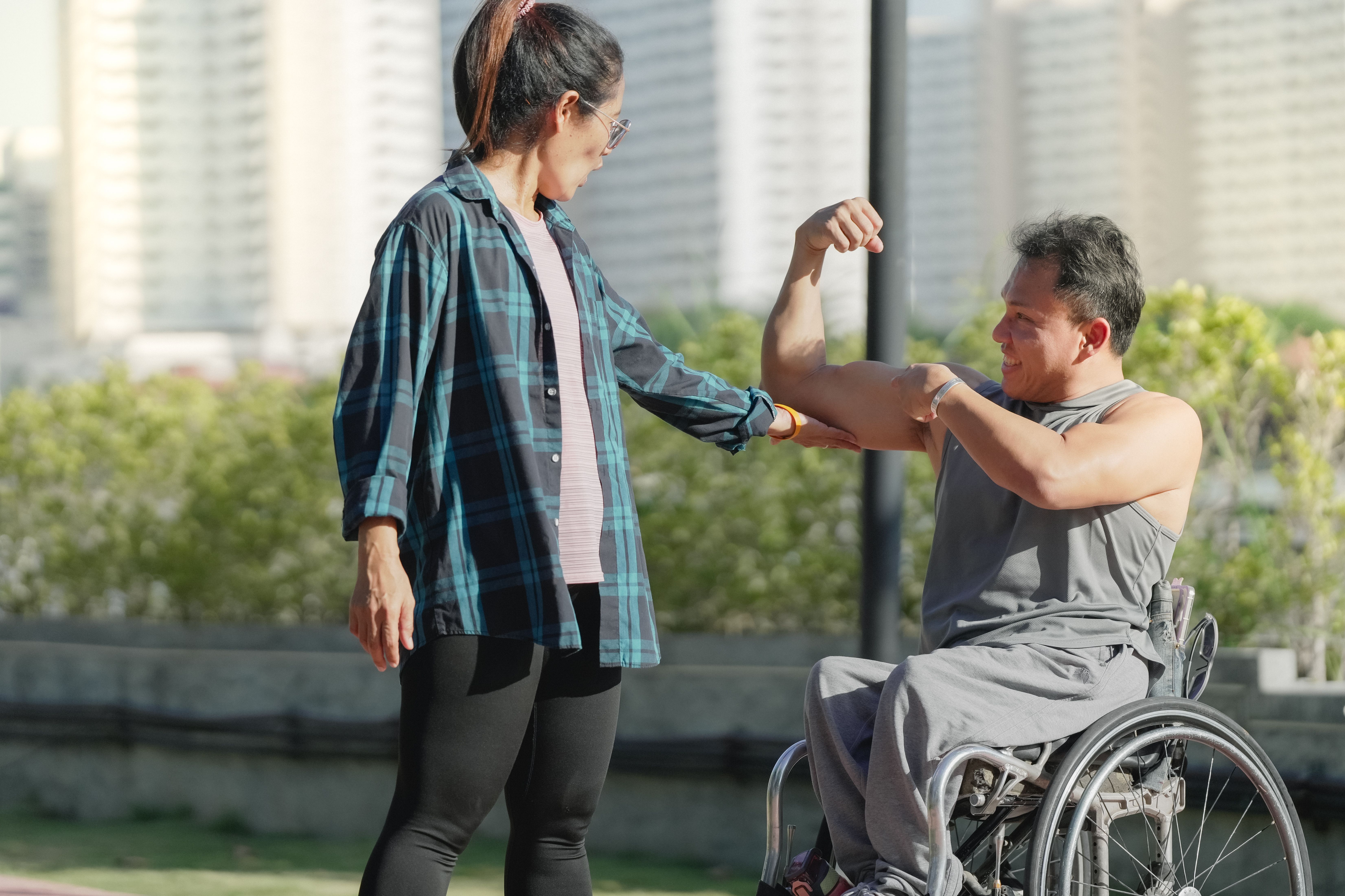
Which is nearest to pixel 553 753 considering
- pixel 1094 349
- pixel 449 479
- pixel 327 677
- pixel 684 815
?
pixel 449 479

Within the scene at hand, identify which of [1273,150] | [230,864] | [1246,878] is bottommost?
[230,864]

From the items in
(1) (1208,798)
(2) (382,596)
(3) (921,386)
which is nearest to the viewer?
(2) (382,596)

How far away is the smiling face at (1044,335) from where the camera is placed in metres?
2.42

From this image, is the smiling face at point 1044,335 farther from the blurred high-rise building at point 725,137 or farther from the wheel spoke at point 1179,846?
the blurred high-rise building at point 725,137

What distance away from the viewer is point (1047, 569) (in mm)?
2340

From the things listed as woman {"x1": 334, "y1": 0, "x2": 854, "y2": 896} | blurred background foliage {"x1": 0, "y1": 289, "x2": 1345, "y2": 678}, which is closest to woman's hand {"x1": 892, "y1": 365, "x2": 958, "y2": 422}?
woman {"x1": 334, "y1": 0, "x2": 854, "y2": 896}

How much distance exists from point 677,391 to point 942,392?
456mm

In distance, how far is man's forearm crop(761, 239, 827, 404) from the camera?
8.91 ft

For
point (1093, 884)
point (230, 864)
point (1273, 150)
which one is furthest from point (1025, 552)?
point (1273, 150)

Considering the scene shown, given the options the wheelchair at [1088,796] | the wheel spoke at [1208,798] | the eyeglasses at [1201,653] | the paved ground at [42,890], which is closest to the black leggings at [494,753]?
the wheelchair at [1088,796]

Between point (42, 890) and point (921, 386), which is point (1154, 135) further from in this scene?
point (921, 386)

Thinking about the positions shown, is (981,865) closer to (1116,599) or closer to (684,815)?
(1116,599)

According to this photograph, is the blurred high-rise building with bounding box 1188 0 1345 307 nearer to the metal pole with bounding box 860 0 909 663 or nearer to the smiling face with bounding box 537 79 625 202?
the metal pole with bounding box 860 0 909 663

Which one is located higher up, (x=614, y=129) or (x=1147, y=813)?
(x=614, y=129)
